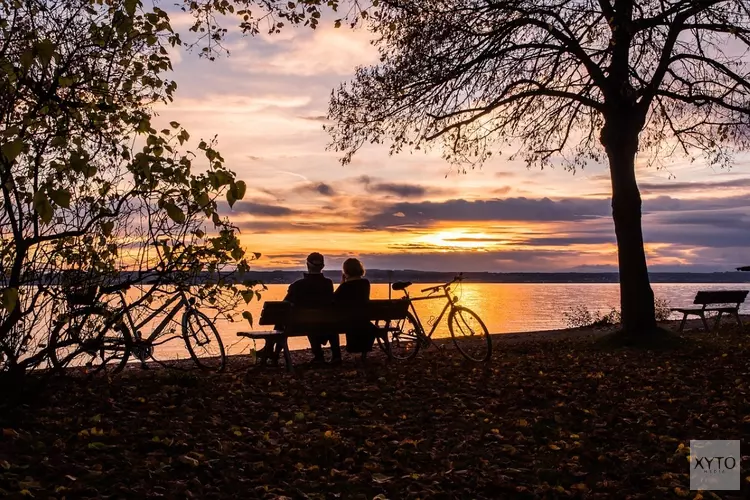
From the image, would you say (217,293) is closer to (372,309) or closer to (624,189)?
(372,309)

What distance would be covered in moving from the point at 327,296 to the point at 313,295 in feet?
0.80

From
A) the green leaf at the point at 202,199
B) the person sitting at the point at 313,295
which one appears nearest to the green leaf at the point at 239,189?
the green leaf at the point at 202,199

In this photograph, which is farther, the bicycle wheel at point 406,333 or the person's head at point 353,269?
the bicycle wheel at point 406,333

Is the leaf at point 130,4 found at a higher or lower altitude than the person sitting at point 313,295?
higher

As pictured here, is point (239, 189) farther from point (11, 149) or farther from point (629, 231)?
point (629, 231)

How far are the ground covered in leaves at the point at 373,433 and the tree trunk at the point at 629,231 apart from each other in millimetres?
3713

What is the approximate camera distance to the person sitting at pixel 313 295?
11.0 meters

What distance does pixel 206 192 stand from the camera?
20.1 feet

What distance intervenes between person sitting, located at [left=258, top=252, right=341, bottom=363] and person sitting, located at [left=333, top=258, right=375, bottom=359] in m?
0.19

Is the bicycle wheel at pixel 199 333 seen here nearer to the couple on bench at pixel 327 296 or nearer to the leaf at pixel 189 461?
the couple on bench at pixel 327 296

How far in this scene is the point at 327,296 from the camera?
37.1 ft

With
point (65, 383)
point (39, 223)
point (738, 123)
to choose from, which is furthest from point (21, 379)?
point (738, 123)

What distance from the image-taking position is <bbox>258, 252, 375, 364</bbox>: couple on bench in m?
11.1

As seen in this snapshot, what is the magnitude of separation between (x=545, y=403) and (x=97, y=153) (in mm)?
5631
